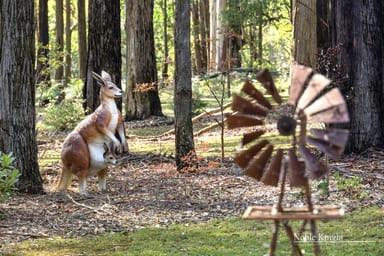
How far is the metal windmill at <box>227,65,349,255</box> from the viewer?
3854 mm

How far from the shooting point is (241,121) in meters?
4.25

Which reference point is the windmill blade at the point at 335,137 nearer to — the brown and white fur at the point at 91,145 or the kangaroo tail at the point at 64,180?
the brown and white fur at the point at 91,145

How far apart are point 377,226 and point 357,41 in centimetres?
462

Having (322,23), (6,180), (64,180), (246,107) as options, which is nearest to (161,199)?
(64,180)

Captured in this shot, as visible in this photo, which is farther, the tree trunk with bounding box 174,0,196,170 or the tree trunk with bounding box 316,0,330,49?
the tree trunk with bounding box 316,0,330,49

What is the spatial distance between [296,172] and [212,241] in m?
2.81

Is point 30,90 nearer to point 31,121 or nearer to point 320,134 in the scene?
point 31,121

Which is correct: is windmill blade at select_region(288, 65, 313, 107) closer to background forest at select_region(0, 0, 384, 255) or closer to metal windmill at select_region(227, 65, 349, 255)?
metal windmill at select_region(227, 65, 349, 255)

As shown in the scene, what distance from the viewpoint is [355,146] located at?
10.8 meters

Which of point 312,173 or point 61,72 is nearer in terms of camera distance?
point 312,173

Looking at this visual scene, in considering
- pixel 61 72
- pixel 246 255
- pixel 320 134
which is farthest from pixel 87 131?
pixel 61 72

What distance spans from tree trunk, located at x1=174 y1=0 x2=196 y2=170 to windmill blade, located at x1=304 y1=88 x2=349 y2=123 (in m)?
5.72

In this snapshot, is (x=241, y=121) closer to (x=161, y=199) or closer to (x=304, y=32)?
(x=161, y=199)

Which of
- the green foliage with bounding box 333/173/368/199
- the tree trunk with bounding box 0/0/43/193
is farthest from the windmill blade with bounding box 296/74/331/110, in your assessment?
the tree trunk with bounding box 0/0/43/193
